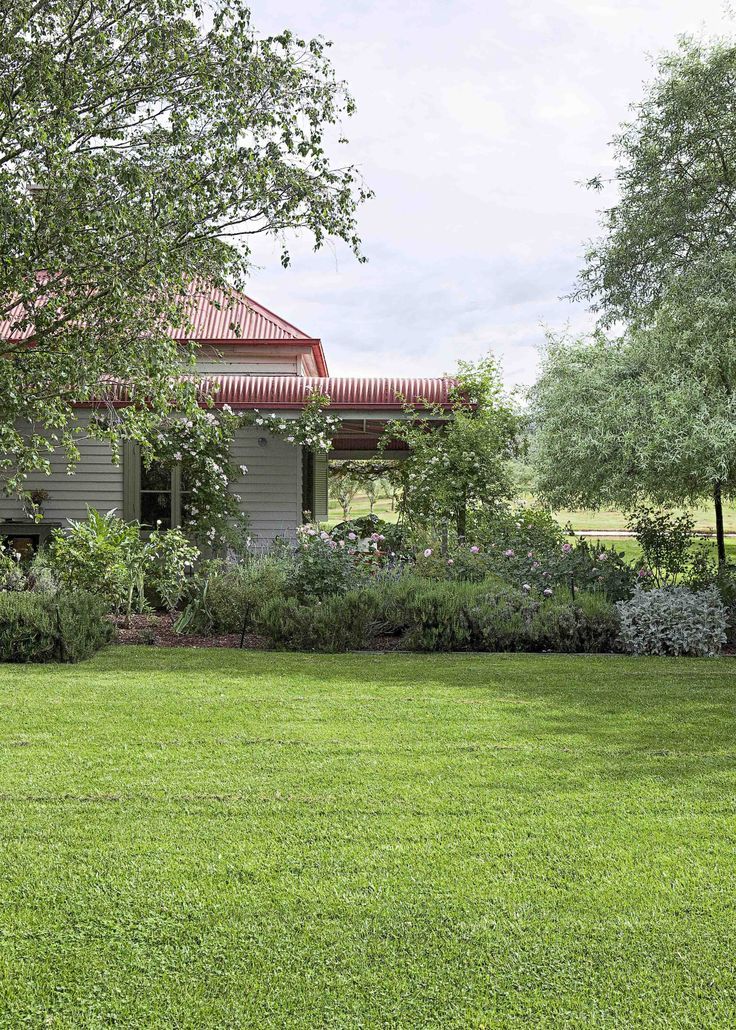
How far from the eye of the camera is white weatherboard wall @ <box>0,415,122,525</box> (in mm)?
12906

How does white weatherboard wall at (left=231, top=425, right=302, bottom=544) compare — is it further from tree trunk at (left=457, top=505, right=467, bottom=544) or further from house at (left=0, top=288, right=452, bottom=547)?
tree trunk at (left=457, top=505, right=467, bottom=544)

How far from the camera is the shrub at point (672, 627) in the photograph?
8.48 metres

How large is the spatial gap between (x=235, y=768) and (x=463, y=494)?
7622 mm

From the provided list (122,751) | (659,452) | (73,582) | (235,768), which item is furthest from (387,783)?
(73,582)

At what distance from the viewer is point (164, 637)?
920 centimetres

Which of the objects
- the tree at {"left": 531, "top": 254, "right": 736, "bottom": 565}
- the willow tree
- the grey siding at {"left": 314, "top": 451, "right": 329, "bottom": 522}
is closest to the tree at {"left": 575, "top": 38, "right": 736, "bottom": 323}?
the willow tree

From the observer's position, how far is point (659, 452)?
→ 28.4 ft

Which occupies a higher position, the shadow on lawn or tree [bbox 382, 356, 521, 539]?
tree [bbox 382, 356, 521, 539]

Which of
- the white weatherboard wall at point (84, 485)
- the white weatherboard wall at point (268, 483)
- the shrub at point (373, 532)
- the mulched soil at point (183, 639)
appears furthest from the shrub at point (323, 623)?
the white weatherboard wall at point (84, 485)

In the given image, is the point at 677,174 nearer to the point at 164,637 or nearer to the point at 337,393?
the point at 337,393

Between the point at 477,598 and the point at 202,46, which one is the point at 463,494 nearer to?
the point at 477,598

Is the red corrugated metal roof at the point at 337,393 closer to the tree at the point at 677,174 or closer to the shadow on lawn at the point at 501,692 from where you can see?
the tree at the point at 677,174

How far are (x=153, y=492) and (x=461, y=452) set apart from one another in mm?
4575

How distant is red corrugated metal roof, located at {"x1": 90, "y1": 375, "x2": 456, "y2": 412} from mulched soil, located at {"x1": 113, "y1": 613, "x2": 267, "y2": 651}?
3779 millimetres
